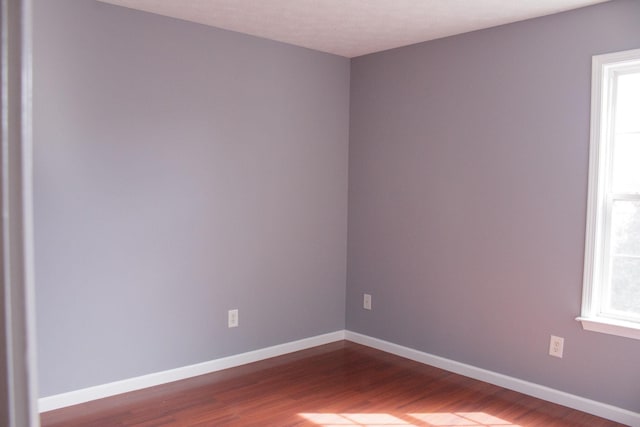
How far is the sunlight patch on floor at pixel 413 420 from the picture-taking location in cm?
286

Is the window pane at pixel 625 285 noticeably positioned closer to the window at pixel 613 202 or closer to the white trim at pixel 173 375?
the window at pixel 613 202

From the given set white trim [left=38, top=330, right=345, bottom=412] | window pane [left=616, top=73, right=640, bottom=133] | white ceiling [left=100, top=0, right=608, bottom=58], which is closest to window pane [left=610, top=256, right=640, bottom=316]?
window pane [left=616, top=73, right=640, bottom=133]

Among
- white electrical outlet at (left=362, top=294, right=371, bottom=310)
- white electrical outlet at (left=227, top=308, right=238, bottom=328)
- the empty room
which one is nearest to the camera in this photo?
the empty room

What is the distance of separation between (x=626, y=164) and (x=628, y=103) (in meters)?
0.34

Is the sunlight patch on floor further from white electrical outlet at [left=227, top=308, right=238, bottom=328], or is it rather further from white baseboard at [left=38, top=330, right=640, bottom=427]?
white electrical outlet at [left=227, top=308, right=238, bottom=328]

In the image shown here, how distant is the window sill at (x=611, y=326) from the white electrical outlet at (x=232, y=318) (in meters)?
2.21

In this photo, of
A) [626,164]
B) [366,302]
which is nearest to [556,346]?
[626,164]

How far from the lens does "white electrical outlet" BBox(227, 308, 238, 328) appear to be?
3674 mm

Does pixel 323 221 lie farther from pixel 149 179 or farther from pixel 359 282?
pixel 149 179

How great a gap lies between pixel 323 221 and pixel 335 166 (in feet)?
1.54

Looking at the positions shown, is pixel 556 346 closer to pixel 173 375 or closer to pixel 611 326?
pixel 611 326

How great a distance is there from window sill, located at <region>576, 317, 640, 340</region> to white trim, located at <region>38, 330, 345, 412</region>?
2.03 metres

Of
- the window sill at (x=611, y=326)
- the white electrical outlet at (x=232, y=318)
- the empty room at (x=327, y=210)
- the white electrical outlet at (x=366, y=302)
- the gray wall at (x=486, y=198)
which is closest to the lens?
the window sill at (x=611, y=326)

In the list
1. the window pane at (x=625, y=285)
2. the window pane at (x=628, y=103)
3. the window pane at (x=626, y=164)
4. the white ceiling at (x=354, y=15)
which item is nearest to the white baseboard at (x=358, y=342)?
the window pane at (x=625, y=285)
